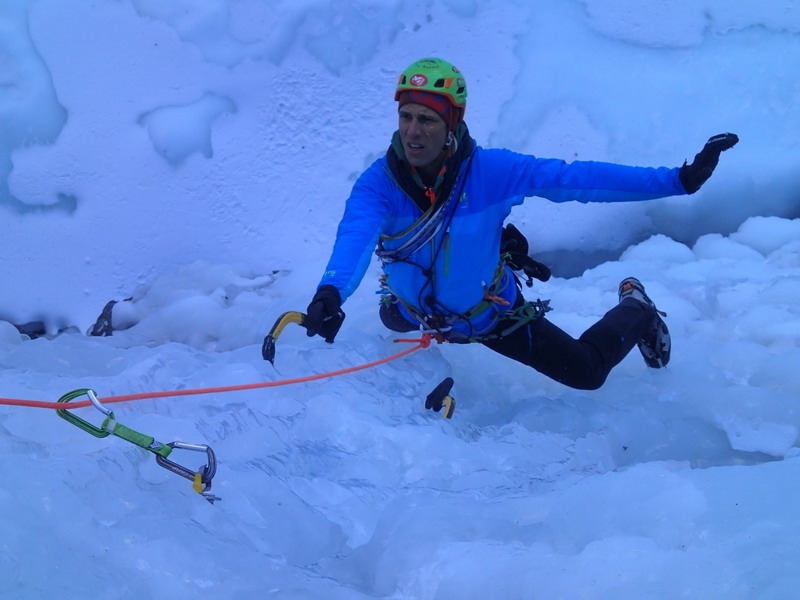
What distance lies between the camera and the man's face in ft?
7.80

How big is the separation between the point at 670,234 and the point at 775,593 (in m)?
3.18

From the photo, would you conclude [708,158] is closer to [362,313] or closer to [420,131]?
[420,131]

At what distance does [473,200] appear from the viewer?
2.53m

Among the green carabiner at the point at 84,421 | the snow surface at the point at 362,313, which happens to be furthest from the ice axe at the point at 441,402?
the green carabiner at the point at 84,421

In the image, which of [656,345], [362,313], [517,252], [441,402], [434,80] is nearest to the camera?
[434,80]

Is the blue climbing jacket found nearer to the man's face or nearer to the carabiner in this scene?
the man's face

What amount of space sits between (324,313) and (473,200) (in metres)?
0.72

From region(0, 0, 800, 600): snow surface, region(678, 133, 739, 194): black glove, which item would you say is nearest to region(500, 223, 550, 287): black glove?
region(0, 0, 800, 600): snow surface

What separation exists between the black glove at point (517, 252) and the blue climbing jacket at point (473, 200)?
155mm

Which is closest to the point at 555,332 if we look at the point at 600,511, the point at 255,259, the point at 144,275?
the point at 600,511

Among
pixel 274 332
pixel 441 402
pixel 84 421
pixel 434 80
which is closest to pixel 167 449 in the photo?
pixel 84 421

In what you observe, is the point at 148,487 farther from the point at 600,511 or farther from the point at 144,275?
the point at 144,275

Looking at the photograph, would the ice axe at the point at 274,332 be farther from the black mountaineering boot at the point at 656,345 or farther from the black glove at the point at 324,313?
the black mountaineering boot at the point at 656,345

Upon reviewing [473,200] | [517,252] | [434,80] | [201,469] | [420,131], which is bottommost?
[201,469]
